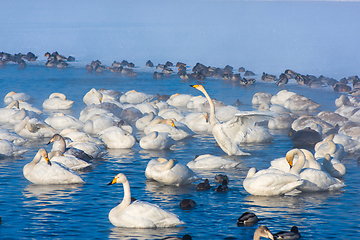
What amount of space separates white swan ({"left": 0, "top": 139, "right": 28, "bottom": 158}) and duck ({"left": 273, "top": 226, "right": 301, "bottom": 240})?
1056 centimetres

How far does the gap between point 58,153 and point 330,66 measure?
126ft

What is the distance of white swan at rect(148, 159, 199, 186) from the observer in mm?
13125

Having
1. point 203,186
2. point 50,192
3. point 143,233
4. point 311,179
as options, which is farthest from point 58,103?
point 143,233

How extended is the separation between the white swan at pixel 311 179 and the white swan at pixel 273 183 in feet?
1.45

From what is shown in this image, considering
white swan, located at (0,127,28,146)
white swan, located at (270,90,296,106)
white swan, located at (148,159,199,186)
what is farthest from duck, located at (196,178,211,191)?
white swan, located at (270,90,296,106)

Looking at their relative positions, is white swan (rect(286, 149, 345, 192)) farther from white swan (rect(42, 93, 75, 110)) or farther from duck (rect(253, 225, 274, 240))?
white swan (rect(42, 93, 75, 110))

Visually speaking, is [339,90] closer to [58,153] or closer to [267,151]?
[267,151]

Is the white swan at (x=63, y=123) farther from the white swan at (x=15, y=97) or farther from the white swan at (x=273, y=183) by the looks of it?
the white swan at (x=273, y=183)

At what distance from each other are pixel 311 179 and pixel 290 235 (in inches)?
151

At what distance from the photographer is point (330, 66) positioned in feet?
156

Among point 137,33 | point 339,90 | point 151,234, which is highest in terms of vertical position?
point 137,33

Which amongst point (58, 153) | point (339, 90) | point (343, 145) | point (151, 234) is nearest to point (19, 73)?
point (339, 90)

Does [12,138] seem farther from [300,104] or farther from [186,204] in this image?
[300,104]

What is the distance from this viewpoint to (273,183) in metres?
12.1
